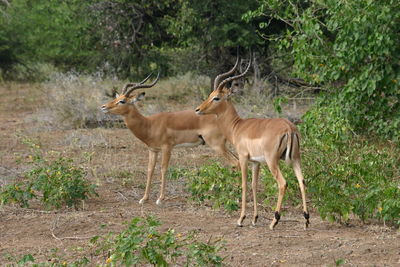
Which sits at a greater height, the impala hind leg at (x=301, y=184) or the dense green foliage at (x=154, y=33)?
the dense green foliage at (x=154, y=33)

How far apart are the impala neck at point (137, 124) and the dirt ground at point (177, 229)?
632 millimetres

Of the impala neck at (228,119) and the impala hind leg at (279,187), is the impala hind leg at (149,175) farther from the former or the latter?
the impala hind leg at (279,187)

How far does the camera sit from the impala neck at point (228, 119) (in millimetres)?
7695

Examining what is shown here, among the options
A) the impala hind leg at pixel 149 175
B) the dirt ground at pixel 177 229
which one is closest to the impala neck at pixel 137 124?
the impala hind leg at pixel 149 175

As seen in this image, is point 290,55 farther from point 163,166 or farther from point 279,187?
point 279,187

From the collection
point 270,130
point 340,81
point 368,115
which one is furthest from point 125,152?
point 270,130

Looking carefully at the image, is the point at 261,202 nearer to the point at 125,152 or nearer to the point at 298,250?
the point at 298,250

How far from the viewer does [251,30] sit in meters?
15.0

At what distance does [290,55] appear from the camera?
46.9ft

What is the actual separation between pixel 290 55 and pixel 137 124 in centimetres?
582

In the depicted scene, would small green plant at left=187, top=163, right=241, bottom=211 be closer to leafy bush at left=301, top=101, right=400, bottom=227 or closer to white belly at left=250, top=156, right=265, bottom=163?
white belly at left=250, top=156, right=265, bottom=163

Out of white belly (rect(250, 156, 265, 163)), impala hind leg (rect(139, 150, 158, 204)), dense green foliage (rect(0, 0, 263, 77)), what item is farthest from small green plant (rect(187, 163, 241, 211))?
dense green foliage (rect(0, 0, 263, 77))

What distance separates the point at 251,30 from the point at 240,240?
30.1 feet

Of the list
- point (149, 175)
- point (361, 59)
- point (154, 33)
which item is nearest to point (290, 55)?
point (154, 33)
